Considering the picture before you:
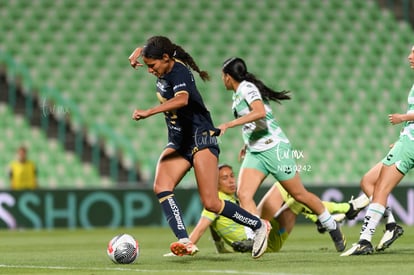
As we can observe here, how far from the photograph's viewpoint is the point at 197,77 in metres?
20.8

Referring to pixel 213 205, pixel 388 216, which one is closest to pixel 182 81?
pixel 213 205

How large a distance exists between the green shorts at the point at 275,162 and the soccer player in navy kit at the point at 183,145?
949 millimetres

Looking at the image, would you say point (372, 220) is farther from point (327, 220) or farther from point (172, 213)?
point (172, 213)

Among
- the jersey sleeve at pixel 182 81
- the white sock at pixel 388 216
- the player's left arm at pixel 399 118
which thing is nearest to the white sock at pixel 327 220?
the white sock at pixel 388 216

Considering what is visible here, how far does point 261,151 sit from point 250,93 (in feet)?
1.94

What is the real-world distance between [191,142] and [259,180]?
4.71 ft

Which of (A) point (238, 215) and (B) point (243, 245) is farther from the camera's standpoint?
(B) point (243, 245)

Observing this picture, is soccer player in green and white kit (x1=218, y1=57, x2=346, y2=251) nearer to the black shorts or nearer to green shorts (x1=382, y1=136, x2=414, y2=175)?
the black shorts

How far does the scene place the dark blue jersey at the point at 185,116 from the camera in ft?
28.7

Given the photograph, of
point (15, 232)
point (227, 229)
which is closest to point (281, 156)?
point (227, 229)

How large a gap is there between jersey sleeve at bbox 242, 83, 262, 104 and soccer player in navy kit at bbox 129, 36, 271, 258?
1.00 metres

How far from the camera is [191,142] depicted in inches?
345

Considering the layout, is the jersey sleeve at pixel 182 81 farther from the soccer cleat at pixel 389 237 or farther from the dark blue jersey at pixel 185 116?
the soccer cleat at pixel 389 237

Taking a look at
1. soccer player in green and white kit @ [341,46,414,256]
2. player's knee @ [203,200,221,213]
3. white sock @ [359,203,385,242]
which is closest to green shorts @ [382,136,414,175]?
soccer player in green and white kit @ [341,46,414,256]
